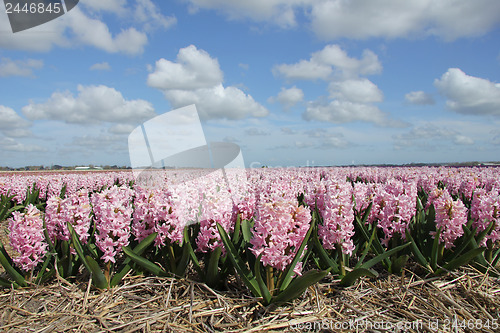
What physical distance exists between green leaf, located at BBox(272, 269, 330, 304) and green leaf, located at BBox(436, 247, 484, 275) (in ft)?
6.45

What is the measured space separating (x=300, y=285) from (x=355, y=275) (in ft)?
2.72

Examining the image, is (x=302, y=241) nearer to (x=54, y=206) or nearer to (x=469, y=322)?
(x=469, y=322)

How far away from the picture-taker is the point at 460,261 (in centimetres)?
372

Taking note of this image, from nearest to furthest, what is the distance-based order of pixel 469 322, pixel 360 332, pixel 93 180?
pixel 360 332, pixel 469 322, pixel 93 180

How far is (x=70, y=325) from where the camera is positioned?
3.01 metres

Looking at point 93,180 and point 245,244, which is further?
point 93,180

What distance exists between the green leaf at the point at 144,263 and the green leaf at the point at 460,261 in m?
3.46

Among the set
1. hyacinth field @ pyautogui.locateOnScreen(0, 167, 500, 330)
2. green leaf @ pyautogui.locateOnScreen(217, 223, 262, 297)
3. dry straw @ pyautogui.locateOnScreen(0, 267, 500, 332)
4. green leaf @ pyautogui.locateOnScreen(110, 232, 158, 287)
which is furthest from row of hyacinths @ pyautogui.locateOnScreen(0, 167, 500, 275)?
dry straw @ pyautogui.locateOnScreen(0, 267, 500, 332)

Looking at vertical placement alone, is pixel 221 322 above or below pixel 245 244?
below

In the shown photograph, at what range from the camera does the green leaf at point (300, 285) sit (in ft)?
9.41

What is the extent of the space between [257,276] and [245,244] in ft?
1.85

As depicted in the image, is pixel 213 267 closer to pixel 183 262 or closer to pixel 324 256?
pixel 183 262

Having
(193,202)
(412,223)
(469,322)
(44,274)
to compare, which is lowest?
(469,322)

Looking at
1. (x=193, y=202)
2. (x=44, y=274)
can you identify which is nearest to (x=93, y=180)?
(x=44, y=274)
